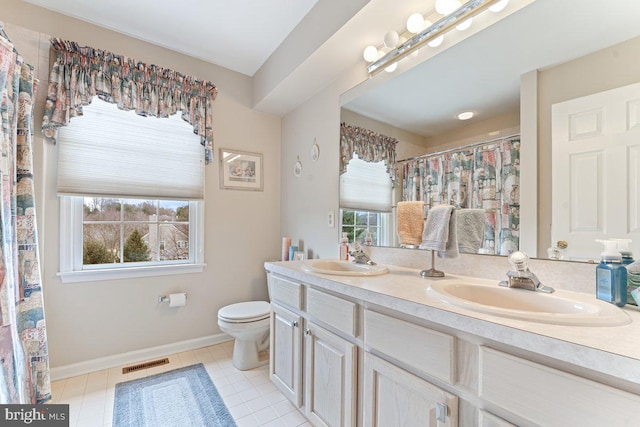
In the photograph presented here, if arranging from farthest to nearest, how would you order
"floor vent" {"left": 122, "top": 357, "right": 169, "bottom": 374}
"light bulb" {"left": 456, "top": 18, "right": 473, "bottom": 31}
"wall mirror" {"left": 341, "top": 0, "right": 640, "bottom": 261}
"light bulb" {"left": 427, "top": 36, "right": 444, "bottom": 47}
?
"floor vent" {"left": 122, "top": 357, "right": 169, "bottom": 374} → "light bulb" {"left": 427, "top": 36, "right": 444, "bottom": 47} → "light bulb" {"left": 456, "top": 18, "right": 473, "bottom": 31} → "wall mirror" {"left": 341, "top": 0, "right": 640, "bottom": 261}

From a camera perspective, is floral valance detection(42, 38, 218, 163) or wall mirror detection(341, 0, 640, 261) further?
floral valance detection(42, 38, 218, 163)

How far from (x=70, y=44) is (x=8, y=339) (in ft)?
6.02

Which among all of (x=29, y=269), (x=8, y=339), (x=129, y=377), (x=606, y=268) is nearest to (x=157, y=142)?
(x=29, y=269)

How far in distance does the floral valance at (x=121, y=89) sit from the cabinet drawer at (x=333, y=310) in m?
1.65

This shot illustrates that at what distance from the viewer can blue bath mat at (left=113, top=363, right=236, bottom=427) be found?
155 cm

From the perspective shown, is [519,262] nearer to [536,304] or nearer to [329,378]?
[536,304]

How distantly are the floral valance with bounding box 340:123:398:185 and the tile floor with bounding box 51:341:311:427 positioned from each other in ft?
5.03

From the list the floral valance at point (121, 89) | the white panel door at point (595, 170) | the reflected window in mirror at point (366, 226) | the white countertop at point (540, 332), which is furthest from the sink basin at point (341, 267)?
the floral valance at point (121, 89)

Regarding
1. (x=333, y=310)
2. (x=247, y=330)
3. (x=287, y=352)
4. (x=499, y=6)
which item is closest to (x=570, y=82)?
(x=499, y=6)

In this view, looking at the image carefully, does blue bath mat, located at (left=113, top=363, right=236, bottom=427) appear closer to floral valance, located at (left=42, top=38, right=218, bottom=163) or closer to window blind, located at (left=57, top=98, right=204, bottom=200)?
window blind, located at (left=57, top=98, right=204, bottom=200)

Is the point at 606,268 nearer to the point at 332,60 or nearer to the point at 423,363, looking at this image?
the point at 423,363

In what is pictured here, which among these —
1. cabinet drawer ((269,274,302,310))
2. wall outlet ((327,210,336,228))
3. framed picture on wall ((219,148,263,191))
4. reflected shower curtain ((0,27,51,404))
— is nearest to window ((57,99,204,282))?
framed picture on wall ((219,148,263,191))

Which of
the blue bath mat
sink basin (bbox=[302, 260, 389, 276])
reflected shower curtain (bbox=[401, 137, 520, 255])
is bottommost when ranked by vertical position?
the blue bath mat

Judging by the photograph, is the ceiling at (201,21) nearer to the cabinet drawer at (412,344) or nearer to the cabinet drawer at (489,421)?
the cabinet drawer at (412,344)
